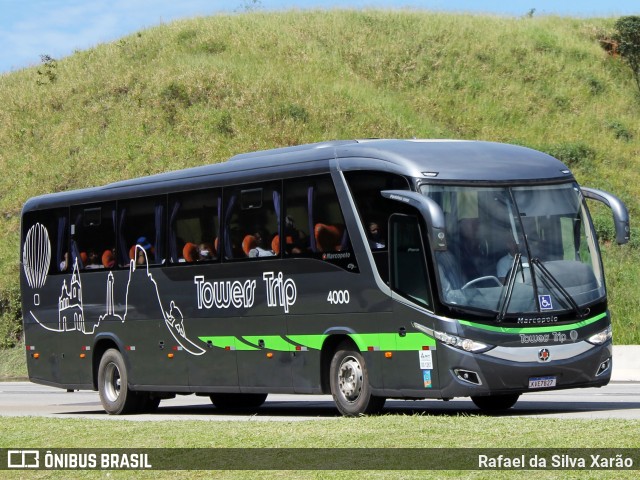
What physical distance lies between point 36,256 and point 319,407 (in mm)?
6574

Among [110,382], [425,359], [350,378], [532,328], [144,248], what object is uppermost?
[144,248]

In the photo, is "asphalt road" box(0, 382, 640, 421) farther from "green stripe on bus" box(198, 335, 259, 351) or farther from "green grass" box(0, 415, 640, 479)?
"green grass" box(0, 415, 640, 479)

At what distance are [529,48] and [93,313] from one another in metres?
49.7

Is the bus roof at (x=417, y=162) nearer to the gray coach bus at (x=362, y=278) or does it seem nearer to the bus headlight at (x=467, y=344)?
the gray coach bus at (x=362, y=278)

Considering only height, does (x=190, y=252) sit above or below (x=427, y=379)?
above

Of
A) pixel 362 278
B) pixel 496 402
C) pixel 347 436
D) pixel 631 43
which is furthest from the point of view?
pixel 631 43

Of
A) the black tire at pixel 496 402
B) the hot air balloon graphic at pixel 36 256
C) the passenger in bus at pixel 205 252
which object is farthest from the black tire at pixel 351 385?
the hot air balloon graphic at pixel 36 256

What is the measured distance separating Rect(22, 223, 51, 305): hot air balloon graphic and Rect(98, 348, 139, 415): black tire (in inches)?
95.9

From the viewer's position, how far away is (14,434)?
14.6 meters

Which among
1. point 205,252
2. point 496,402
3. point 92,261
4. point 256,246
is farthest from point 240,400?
point 496,402

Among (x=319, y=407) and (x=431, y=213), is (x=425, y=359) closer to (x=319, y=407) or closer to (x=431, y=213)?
(x=431, y=213)

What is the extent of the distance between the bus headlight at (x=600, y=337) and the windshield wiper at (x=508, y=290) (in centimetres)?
130

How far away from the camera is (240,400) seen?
2192 cm

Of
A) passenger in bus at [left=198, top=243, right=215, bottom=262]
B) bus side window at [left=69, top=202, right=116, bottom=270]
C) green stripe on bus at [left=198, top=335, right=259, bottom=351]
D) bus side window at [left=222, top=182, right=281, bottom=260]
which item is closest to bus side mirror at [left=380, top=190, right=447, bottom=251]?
bus side window at [left=222, top=182, right=281, bottom=260]
